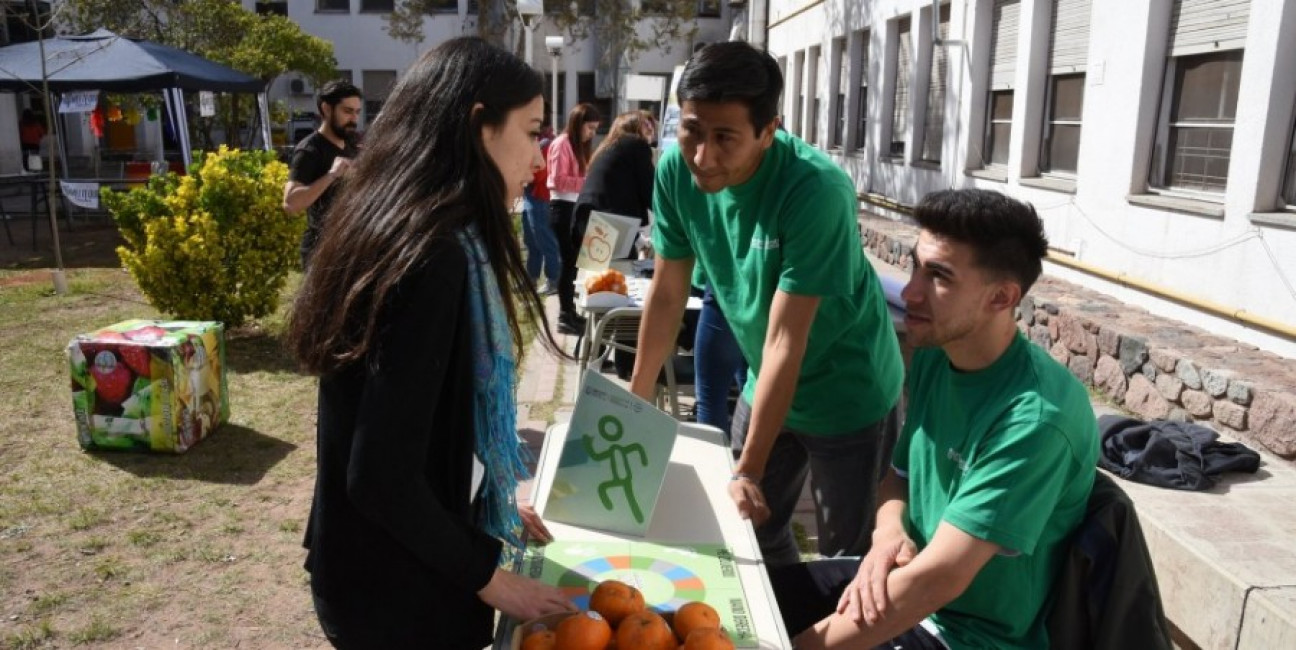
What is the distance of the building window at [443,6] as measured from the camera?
3023 cm

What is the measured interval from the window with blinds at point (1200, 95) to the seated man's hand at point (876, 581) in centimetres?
485

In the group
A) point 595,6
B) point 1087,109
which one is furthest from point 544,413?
point 595,6

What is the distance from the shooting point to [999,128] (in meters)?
9.10

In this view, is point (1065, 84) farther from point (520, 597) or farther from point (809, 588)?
point (520, 597)

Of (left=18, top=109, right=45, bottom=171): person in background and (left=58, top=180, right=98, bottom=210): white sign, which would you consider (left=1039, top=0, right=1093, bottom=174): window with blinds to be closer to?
(left=58, top=180, right=98, bottom=210): white sign

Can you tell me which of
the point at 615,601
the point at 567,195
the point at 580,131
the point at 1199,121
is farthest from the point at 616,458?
the point at 580,131

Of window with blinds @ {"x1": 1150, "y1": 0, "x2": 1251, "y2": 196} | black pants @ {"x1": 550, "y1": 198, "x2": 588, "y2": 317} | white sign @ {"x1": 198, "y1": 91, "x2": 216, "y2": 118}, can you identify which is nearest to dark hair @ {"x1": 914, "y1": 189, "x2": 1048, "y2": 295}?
window with blinds @ {"x1": 1150, "y1": 0, "x2": 1251, "y2": 196}

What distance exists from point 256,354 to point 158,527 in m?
3.11

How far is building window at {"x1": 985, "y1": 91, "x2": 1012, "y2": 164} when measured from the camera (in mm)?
8883

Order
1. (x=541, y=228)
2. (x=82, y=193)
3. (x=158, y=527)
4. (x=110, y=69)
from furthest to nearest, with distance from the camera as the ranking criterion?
1. (x=82, y=193)
2. (x=110, y=69)
3. (x=541, y=228)
4. (x=158, y=527)

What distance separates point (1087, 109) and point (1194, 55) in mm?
1050

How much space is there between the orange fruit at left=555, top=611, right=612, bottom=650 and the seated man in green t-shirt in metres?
0.59

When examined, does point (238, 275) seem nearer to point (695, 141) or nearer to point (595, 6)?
point (695, 141)

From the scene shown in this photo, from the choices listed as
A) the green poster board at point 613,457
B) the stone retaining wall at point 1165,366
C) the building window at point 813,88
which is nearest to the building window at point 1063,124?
the stone retaining wall at point 1165,366
